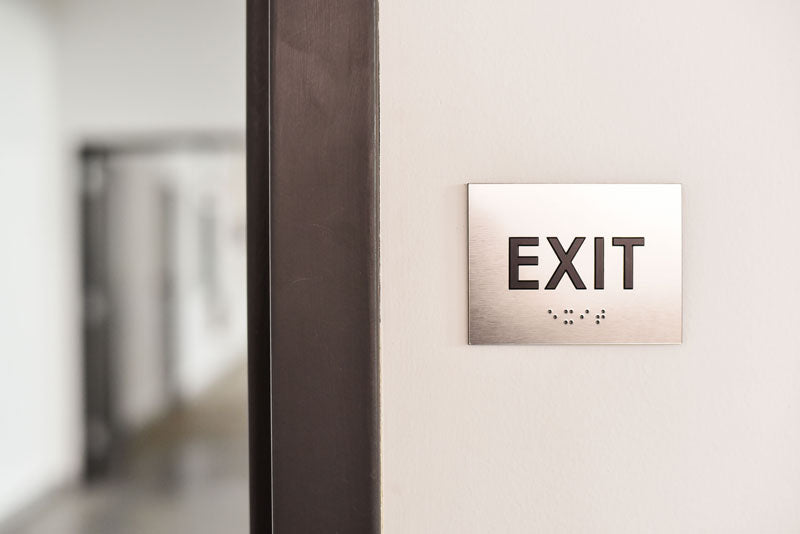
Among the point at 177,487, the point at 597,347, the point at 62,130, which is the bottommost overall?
the point at 177,487

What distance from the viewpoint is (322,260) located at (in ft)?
1.90

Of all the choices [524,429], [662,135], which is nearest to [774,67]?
[662,135]

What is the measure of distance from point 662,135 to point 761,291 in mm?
197

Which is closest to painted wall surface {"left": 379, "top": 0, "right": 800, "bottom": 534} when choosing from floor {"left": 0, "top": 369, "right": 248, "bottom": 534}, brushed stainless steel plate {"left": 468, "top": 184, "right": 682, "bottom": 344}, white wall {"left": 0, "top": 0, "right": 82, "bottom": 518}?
brushed stainless steel plate {"left": 468, "top": 184, "right": 682, "bottom": 344}

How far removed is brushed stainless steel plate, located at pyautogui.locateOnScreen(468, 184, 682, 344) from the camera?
61 centimetres

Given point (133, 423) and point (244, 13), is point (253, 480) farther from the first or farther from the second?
point (244, 13)

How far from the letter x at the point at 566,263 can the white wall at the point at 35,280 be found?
0.50 m

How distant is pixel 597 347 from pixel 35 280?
1.94ft

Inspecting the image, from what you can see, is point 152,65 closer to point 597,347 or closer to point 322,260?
point 322,260

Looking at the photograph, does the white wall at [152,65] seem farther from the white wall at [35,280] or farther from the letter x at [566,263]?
the letter x at [566,263]

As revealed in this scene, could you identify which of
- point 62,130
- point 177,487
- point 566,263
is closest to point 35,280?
point 62,130

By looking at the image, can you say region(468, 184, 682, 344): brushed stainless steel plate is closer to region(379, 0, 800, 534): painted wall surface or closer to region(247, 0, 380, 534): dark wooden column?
region(379, 0, 800, 534): painted wall surface

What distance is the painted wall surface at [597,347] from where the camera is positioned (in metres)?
0.61

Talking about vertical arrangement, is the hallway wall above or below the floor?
above
